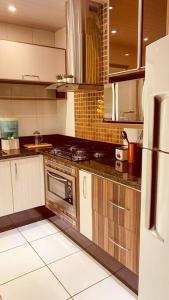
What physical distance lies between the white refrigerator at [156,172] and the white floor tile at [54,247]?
1.05 m

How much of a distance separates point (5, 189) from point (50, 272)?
0.95 metres

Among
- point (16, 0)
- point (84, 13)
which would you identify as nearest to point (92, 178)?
point (84, 13)

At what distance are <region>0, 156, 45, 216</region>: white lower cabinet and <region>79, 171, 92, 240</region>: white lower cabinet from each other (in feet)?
2.54

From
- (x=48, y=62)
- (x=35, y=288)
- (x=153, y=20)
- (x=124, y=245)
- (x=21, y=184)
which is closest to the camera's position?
(x=153, y=20)

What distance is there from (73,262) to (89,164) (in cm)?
86

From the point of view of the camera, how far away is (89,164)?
1907mm

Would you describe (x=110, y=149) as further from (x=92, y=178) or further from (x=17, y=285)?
(x=17, y=285)

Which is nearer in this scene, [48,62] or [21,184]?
[21,184]

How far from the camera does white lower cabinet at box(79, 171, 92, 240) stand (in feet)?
6.12

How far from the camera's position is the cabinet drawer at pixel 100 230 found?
5.75 feet

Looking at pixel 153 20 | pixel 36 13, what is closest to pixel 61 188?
pixel 153 20

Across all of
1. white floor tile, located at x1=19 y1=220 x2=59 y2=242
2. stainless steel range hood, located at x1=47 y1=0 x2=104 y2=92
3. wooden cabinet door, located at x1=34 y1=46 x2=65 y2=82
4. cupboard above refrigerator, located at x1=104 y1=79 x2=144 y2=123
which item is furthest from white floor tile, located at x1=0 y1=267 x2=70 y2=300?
wooden cabinet door, located at x1=34 y1=46 x2=65 y2=82

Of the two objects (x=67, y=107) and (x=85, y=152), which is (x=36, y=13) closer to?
(x=67, y=107)

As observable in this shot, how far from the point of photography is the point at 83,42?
2115mm
